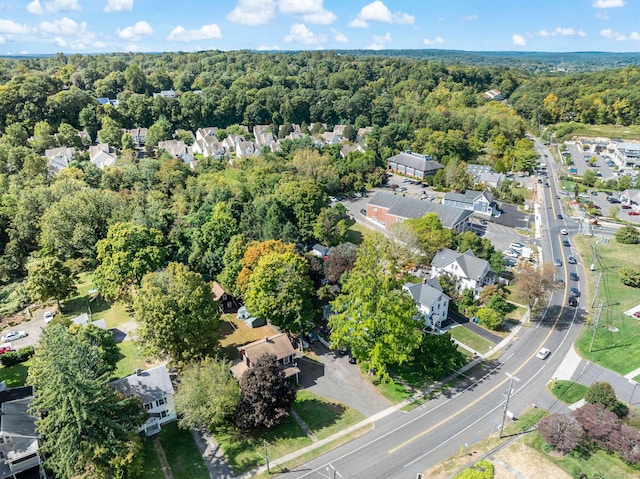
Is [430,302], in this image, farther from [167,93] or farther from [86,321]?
[167,93]

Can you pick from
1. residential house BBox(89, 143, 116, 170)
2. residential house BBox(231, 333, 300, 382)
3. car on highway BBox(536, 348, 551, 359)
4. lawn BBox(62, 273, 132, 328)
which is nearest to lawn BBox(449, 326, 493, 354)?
car on highway BBox(536, 348, 551, 359)

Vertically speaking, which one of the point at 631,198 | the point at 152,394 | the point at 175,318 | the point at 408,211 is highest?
the point at 408,211

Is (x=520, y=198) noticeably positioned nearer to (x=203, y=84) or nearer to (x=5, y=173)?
(x=5, y=173)

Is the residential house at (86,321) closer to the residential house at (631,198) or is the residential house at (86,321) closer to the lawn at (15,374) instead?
the lawn at (15,374)

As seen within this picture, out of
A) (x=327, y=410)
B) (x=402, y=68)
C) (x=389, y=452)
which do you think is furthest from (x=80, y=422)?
(x=402, y=68)

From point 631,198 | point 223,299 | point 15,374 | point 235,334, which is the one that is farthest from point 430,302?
point 631,198
